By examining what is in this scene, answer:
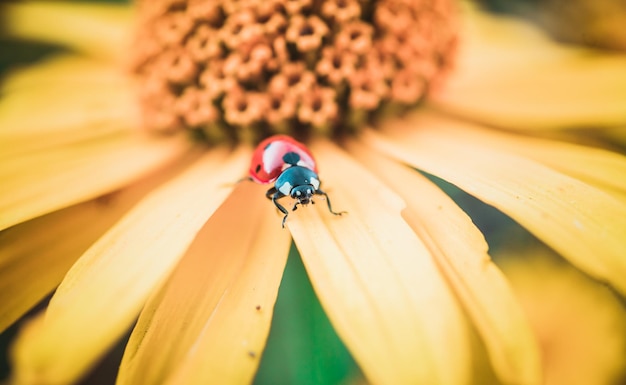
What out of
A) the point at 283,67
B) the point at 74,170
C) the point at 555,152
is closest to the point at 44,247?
the point at 74,170

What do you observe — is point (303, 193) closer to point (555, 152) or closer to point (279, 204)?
point (279, 204)

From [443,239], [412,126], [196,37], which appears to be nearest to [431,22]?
[412,126]

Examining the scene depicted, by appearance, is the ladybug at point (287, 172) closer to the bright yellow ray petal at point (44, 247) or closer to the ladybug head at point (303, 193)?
the ladybug head at point (303, 193)

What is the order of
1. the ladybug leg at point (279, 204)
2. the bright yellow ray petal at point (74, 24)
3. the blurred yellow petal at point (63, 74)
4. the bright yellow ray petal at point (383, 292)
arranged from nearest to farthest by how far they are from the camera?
the bright yellow ray petal at point (383, 292), the ladybug leg at point (279, 204), the blurred yellow petal at point (63, 74), the bright yellow ray petal at point (74, 24)

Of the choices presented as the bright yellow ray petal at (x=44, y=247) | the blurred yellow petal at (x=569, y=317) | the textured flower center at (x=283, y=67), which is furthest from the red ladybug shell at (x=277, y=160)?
the blurred yellow petal at (x=569, y=317)

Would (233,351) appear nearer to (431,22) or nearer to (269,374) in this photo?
(269,374)

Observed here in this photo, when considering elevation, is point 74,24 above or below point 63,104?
above
